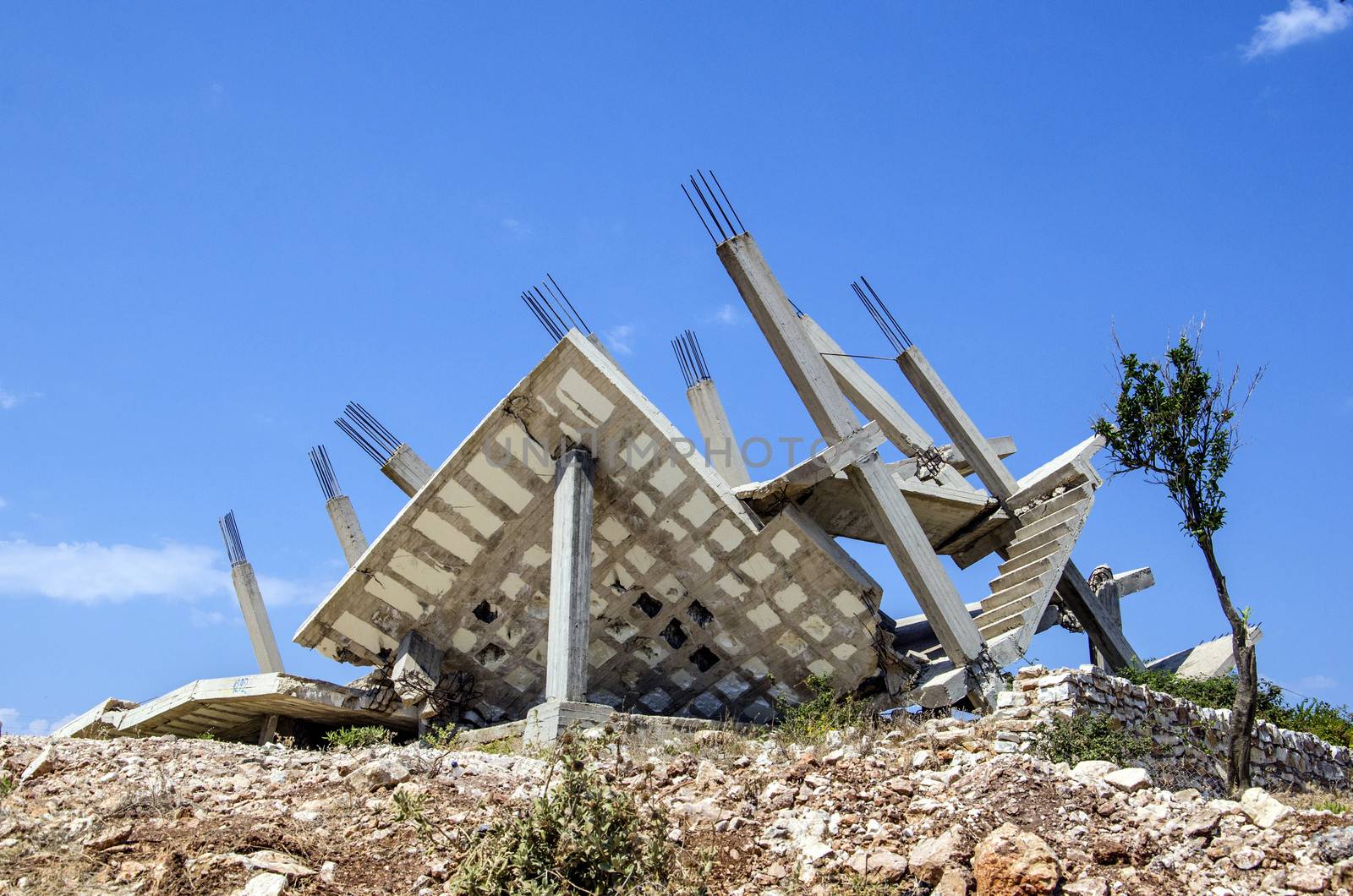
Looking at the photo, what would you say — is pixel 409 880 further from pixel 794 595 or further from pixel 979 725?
pixel 794 595

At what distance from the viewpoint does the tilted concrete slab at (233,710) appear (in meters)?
11.8

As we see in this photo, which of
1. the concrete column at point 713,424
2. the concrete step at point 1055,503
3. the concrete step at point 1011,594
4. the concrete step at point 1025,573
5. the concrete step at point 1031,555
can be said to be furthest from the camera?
the concrete column at point 713,424

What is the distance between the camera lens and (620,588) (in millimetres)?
12531

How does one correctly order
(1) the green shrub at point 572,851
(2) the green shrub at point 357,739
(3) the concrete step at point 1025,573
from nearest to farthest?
(1) the green shrub at point 572,851, (2) the green shrub at point 357,739, (3) the concrete step at point 1025,573

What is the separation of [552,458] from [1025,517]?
285 inches

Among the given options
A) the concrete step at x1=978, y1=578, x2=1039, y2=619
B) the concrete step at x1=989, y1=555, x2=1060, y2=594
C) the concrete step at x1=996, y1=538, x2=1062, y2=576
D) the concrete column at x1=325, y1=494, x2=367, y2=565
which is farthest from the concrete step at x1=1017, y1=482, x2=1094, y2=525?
the concrete column at x1=325, y1=494, x2=367, y2=565

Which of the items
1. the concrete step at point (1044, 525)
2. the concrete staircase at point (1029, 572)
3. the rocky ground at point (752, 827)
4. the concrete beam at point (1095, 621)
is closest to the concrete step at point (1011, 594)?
the concrete staircase at point (1029, 572)

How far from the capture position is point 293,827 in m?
6.43

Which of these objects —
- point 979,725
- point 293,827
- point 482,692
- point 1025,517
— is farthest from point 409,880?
point 1025,517

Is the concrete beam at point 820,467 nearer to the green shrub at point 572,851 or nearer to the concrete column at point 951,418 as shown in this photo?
the concrete column at point 951,418

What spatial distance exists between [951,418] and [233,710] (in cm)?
969

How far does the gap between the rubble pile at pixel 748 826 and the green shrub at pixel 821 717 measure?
6.01 feet

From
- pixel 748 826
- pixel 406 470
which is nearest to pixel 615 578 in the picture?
pixel 406 470

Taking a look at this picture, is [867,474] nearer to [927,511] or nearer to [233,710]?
[927,511]
